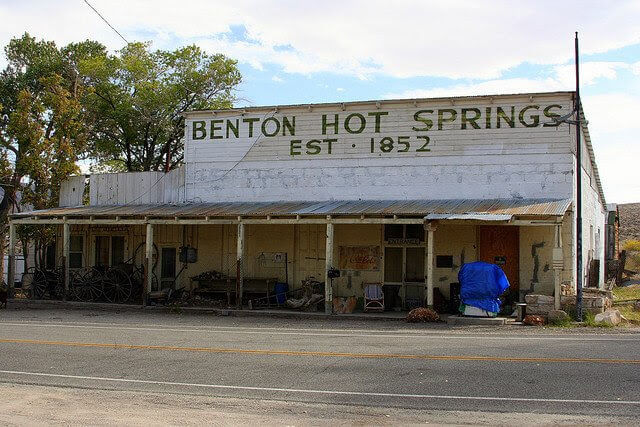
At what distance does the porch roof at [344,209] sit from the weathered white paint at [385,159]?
0.46 meters

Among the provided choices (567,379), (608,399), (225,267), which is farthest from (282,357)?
(225,267)

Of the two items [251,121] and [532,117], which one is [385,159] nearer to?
[532,117]

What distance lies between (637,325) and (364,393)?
36.5ft

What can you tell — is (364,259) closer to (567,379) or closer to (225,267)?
(225,267)

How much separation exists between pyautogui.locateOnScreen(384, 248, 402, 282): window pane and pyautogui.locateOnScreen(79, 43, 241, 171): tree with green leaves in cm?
1739

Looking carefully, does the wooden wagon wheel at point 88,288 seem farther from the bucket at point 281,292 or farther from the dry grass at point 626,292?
the dry grass at point 626,292

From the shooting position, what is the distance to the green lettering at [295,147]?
23828 mm

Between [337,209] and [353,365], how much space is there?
401 inches

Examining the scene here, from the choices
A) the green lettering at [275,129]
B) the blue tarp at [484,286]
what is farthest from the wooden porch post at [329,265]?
the green lettering at [275,129]

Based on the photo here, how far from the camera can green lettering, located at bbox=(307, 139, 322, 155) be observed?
2358 cm

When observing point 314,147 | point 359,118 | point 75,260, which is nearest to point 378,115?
point 359,118

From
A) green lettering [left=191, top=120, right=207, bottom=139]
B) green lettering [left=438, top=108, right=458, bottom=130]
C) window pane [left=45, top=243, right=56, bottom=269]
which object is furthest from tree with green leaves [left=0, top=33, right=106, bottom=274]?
green lettering [left=438, top=108, right=458, bottom=130]

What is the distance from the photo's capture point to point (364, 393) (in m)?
9.27

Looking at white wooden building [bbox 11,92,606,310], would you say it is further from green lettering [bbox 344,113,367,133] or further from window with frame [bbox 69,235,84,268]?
window with frame [bbox 69,235,84,268]
